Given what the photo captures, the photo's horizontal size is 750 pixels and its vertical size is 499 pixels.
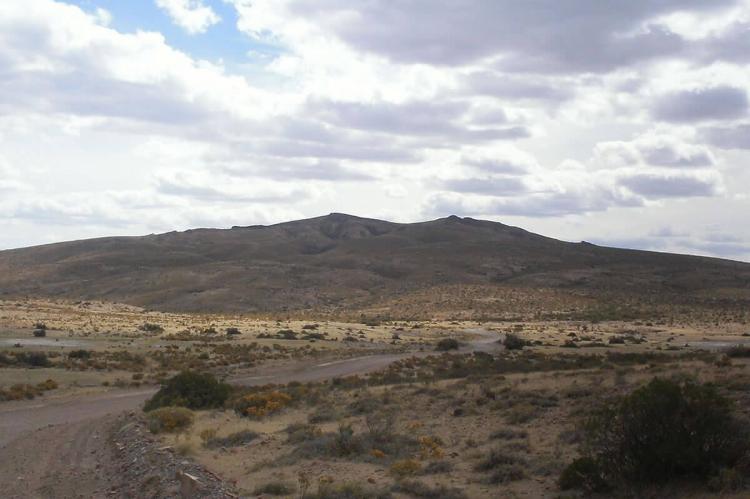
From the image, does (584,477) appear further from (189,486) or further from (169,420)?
(169,420)

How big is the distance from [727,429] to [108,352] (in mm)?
38060

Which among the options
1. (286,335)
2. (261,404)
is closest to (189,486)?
(261,404)

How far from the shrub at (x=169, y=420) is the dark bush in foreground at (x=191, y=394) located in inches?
91.2

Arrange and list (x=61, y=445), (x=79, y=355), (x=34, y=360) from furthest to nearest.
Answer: (x=79, y=355) → (x=34, y=360) → (x=61, y=445)

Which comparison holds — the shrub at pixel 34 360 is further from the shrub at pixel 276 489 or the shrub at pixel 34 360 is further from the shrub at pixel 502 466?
the shrub at pixel 502 466

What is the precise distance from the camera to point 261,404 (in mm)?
22781

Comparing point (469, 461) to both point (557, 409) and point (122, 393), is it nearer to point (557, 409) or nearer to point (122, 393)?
point (557, 409)

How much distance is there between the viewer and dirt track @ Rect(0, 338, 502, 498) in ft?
47.9

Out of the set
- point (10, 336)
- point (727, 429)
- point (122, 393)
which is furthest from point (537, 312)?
point (727, 429)

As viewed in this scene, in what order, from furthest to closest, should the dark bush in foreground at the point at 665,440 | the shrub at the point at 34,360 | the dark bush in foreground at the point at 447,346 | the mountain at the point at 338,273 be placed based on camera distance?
the mountain at the point at 338,273 → the dark bush in foreground at the point at 447,346 → the shrub at the point at 34,360 → the dark bush in foreground at the point at 665,440

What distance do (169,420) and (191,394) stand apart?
4.29 m

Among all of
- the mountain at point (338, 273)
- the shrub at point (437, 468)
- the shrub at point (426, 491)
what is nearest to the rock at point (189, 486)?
the shrub at point (426, 491)

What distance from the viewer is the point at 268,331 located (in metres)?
64.4

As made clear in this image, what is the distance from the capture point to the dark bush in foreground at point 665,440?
10703 mm
